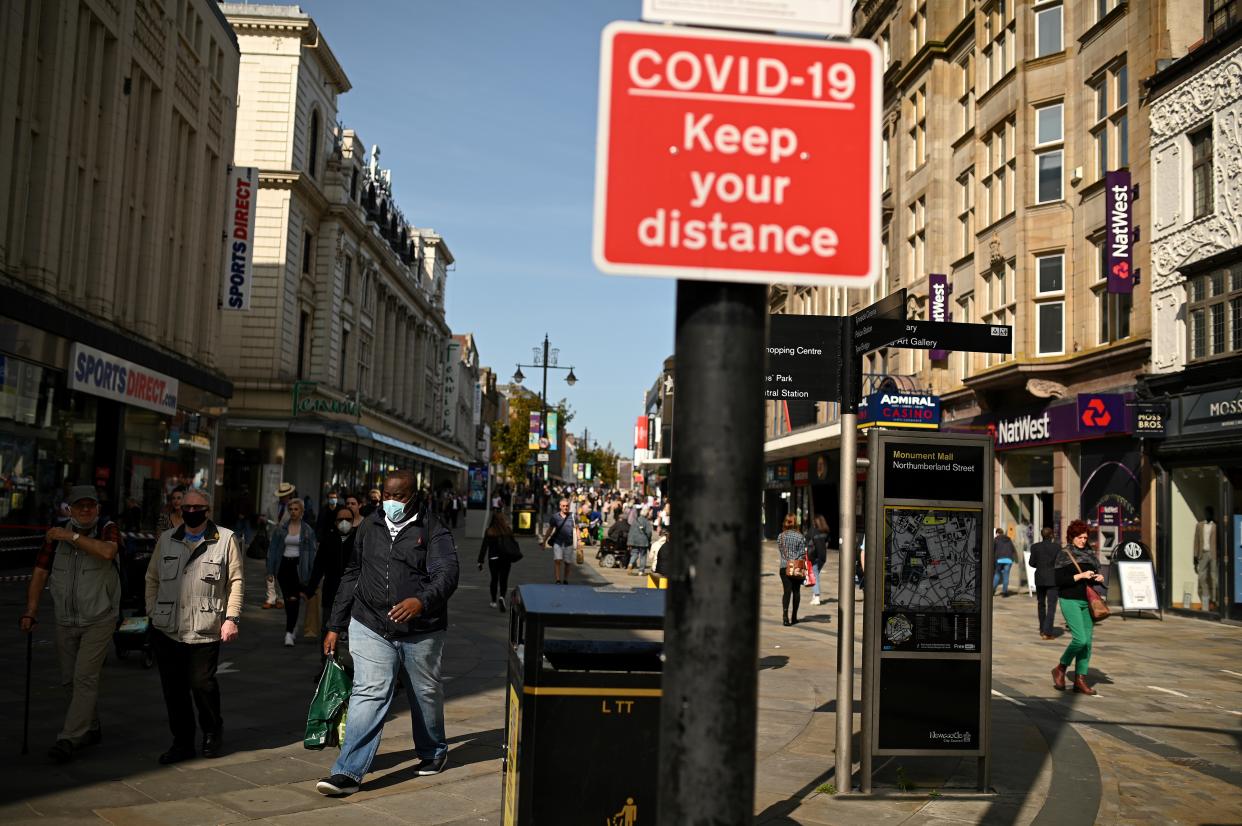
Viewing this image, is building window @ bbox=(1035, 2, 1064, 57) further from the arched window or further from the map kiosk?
the arched window

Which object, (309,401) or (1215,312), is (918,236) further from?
(309,401)

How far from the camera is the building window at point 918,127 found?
3481cm

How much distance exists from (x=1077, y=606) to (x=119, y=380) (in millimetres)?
20787

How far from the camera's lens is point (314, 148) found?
161ft

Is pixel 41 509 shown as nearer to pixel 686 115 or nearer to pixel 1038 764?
pixel 1038 764

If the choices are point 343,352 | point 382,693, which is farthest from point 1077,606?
point 343,352

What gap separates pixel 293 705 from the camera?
31.4ft

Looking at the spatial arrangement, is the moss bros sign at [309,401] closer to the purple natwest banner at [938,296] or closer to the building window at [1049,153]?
the purple natwest banner at [938,296]

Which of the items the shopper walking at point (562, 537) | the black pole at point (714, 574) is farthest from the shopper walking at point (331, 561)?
the shopper walking at point (562, 537)

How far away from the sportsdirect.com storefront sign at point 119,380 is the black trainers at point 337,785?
18.2 m

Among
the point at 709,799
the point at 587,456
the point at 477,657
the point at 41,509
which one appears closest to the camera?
the point at 709,799

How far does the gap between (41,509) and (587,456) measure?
102254mm

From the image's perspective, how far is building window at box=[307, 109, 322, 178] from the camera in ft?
159

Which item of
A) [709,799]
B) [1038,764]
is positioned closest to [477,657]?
[1038,764]
